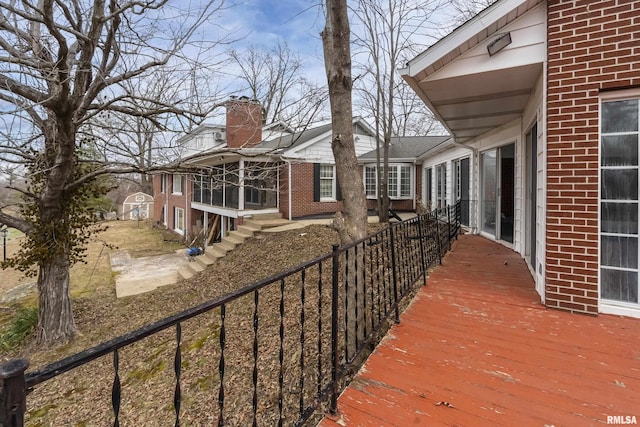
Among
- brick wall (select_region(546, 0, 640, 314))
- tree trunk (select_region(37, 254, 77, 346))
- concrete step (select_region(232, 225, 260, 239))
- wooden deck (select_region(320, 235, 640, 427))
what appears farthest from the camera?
concrete step (select_region(232, 225, 260, 239))

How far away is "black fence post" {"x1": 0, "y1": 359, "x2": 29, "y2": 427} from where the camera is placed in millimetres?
783

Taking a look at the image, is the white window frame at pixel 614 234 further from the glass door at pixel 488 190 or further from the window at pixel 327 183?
the window at pixel 327 183

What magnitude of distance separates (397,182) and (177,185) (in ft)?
42.3

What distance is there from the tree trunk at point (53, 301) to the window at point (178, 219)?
40.6ft

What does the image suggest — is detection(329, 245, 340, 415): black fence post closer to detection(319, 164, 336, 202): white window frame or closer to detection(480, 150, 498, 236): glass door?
detection(480, 150, 498, 236): glass door

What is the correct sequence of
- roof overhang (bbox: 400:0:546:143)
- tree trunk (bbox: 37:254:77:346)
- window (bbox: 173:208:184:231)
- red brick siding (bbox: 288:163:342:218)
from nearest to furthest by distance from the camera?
roof overhang (bbox: 400:0:546:143), tree trunk (bbox: 37:254:77:346), red brick siding (bbox: 288:163:342:218), window (bbox: 173:208:184:231)

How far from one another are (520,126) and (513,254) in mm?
2346

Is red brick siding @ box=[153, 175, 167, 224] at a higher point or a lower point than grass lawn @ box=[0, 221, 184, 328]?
higher

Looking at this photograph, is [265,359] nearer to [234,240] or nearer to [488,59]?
[488,59]

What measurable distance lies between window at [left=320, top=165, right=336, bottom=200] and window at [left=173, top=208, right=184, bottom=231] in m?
9.47

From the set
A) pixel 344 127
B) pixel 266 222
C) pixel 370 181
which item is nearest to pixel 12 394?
pixel 344 127

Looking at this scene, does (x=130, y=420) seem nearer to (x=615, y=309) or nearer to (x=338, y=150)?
(x=338, y=150)

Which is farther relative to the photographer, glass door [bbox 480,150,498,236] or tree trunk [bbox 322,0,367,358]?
glass door [bbox 480,150,498,236]

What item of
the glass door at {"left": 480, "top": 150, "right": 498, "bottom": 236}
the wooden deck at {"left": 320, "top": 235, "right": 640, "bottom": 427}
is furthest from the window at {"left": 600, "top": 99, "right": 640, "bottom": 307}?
the glass door at {"left": 480, "top": 150, "right": 498, "bottom": 236}
